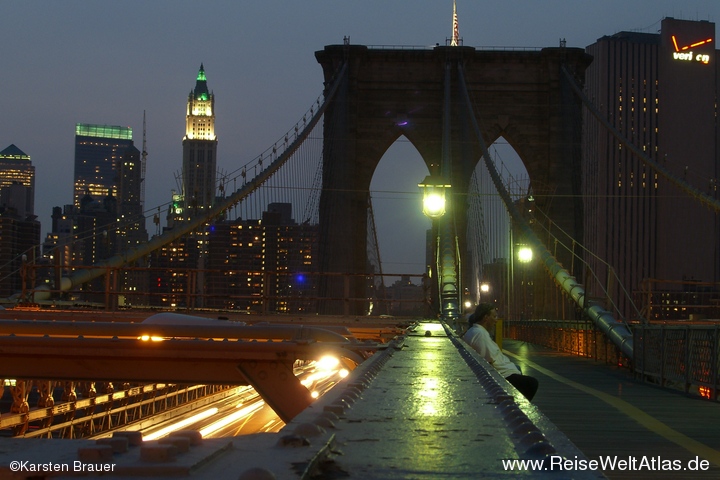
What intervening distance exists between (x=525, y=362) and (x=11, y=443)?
58.4 feet

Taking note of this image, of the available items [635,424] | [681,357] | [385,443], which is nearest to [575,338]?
[681,357]

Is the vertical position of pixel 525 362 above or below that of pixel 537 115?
below

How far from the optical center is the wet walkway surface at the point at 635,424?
6278 millimetres

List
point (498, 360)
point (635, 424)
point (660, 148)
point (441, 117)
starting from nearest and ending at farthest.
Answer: point (498, 360)
point (635, 424)
point (441, 117)
point (660, 148)

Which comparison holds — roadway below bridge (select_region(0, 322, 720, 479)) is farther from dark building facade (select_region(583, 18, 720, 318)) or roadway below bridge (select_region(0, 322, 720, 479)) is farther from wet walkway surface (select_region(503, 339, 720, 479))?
dark building facade (select_region(583, 18, 720, 318))

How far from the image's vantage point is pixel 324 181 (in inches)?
1829

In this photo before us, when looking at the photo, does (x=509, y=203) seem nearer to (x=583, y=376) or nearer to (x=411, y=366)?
(x=583, y=376)

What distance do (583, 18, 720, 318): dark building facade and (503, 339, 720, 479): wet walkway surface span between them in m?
108

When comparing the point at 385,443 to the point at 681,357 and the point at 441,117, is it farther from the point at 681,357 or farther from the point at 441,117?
the point at 441,117

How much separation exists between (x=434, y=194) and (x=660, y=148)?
11177 centimetres

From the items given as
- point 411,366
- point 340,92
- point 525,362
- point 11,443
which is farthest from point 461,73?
point 11,443

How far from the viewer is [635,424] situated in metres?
8.59

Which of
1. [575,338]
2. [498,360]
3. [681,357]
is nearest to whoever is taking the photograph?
[498,360]

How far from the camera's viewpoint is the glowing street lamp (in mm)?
18969
